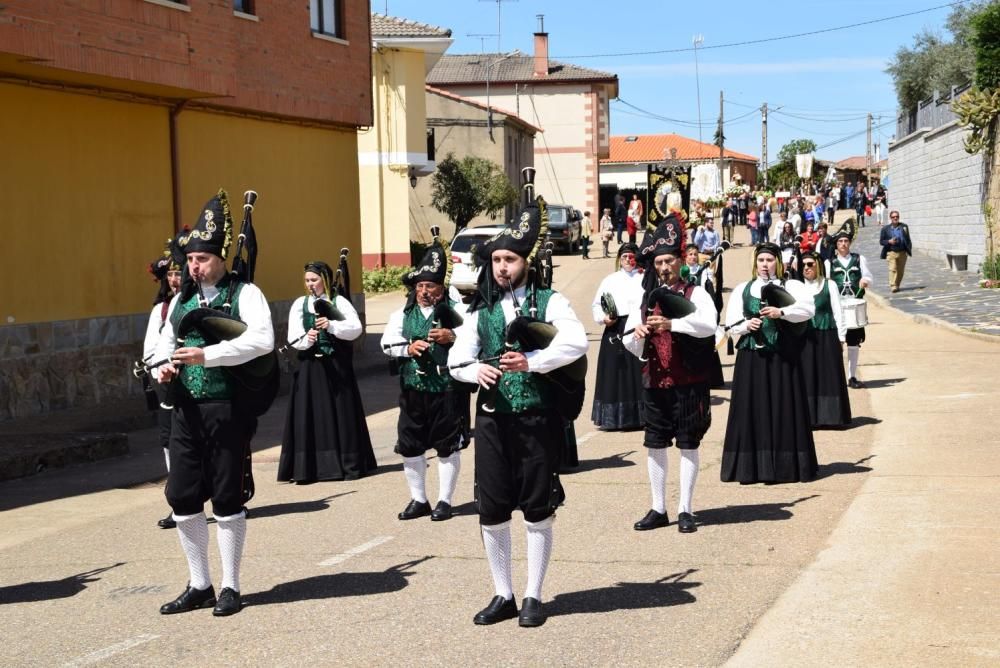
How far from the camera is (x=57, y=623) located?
6777mm

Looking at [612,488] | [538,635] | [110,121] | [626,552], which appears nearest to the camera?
[538,635]

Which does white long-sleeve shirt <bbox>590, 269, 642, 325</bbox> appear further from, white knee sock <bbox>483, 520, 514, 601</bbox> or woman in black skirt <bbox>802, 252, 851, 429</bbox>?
white knee sock <bbox>483, 520, 514, 601</bbox>

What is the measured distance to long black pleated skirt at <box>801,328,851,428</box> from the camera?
512 inches

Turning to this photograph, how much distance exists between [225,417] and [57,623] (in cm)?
139

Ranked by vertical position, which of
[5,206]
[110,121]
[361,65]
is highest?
[361,65]

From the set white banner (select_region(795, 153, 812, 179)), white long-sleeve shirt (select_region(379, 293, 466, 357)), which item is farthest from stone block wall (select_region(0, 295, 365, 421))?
white banner (select_region(795, 153, 812, 179))

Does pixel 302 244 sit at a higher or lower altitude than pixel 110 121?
lower

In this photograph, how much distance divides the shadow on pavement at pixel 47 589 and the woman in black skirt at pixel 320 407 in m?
3.26

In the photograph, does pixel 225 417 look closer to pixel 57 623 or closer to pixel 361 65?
pixel 57 623

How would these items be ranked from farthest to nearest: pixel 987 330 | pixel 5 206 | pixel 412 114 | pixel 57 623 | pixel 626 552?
pixel 412 114
pixel 987 330
pixel 5 206
pixel 626 552
pixel 57 623

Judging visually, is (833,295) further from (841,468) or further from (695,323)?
(695,323)

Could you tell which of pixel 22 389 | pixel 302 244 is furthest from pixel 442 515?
pixel 302 244

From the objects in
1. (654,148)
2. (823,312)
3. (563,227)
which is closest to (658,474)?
(823,312)

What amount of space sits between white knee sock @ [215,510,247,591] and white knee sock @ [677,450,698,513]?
3.08 metres
